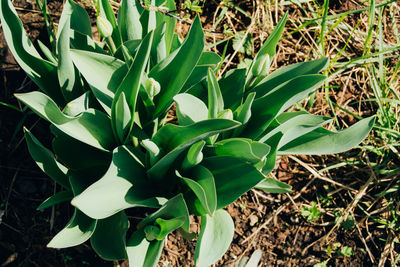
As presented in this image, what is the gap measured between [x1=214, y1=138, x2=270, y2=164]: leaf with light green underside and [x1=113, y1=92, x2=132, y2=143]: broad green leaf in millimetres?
332

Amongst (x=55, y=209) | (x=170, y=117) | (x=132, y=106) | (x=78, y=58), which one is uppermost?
(x=78, y=58)

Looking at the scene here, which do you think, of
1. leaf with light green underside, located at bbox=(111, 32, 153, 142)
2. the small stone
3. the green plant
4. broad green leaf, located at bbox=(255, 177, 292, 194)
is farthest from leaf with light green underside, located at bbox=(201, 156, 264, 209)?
the small stone

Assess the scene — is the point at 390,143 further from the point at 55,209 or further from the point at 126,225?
the point at 55,209

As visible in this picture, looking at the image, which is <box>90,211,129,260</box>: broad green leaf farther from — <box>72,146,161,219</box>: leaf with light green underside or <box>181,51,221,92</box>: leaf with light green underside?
<box>181,51,221,92</box>: leaf with light green underside

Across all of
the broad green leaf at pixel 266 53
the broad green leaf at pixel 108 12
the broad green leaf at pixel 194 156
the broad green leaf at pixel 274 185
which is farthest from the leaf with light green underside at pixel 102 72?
the broad green leaf at pixel 274 185

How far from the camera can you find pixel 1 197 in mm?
1685

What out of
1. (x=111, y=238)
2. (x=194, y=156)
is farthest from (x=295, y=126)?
(x=111, y=238)

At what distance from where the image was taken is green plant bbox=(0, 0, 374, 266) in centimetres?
107

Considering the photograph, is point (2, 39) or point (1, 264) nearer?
point (1, 264)

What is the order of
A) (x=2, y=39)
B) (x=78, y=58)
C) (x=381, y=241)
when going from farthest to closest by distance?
(x=381, y=241)
(x=2, y=39)
(x=78, y=58)

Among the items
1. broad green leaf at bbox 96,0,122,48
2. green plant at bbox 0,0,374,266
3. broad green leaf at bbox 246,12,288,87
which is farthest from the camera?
broad green leaf at bbox 96,0,122,48

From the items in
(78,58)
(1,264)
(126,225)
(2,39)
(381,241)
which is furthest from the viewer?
(381,241)

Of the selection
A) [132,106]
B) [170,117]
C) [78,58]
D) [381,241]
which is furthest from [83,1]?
[381,241]

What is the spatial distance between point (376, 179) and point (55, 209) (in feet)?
5.77
